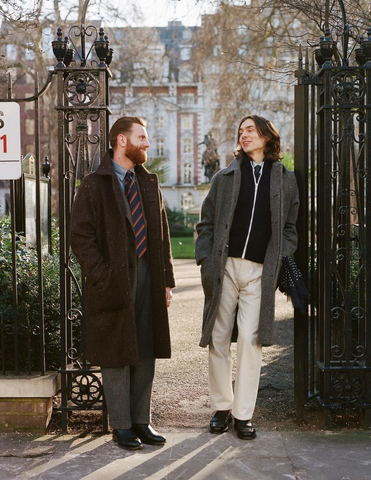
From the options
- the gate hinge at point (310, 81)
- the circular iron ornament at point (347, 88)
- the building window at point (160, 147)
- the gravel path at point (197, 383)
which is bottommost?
the gravel path at point (197, 383)

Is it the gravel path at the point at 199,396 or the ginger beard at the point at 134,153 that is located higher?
the ginger beard at the point at 134,153

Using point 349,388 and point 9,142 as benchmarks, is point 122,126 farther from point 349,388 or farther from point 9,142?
point 349,388

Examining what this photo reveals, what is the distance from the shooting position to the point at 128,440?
13.4 ft

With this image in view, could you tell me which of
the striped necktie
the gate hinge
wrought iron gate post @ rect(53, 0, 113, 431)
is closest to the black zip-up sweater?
the striped necktie

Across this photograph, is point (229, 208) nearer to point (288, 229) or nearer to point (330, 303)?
point (288, 229)

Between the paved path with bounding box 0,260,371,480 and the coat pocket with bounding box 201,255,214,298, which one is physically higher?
the coat pocket with bounding box 201,255,214,298

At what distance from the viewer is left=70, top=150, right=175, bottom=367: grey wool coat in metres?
4.00

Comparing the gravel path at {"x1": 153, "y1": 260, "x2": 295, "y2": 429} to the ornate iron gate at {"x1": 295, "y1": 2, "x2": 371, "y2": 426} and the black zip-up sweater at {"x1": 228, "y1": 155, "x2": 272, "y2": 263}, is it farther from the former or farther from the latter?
the black zip-up sweater at {"x1": 228, "y1": 155, "x2": 272, "y2": 263}

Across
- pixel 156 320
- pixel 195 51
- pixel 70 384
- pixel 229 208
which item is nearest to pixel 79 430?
pixel 70 384

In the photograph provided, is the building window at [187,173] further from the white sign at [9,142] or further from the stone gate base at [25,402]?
the stone gate base at [25,402]

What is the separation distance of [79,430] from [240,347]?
1270 mm

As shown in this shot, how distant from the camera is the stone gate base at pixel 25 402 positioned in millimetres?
4387

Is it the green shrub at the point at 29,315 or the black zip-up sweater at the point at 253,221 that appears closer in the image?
the black zip-up sweater at the point at 253,221

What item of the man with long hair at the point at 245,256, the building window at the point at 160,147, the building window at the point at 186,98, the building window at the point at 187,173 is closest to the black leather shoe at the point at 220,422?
the man with long hair at the point at 245,256
